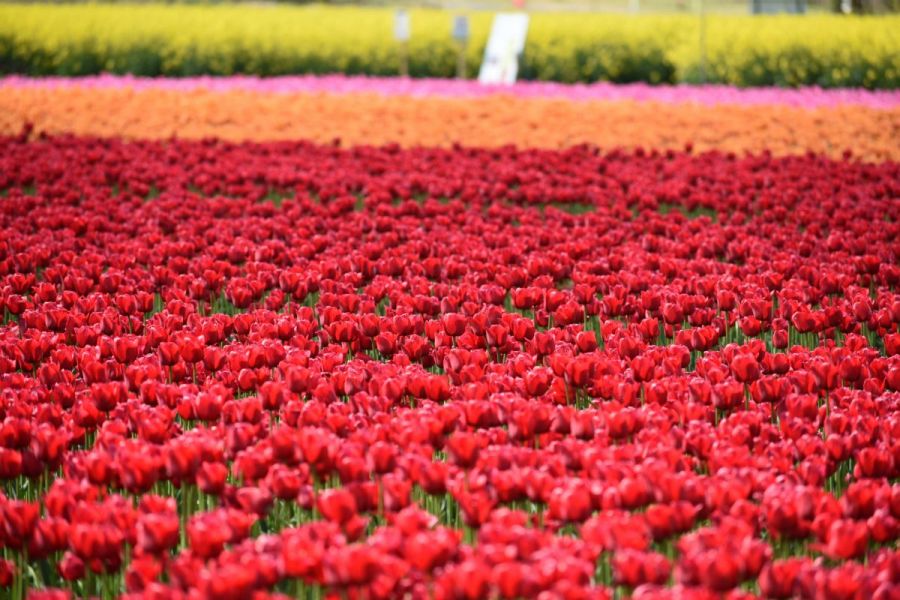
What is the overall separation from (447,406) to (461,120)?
9.45 meters

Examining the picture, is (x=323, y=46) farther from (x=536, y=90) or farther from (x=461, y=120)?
(x=461, y=120)

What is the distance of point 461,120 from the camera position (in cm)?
1223

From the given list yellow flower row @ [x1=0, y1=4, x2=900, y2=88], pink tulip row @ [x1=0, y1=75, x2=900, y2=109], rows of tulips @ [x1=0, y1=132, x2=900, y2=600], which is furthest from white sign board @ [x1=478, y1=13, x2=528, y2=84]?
rows of tulips @ [x1=0, y1=132, x2=900, y2=600]

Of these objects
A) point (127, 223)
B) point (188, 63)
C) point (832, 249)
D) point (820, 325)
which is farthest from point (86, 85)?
point (820, 325)

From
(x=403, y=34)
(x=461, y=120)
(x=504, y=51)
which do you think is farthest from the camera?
(x=504, y=51)

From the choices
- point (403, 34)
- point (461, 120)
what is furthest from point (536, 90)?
point (461, 120)

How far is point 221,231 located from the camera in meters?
5.97

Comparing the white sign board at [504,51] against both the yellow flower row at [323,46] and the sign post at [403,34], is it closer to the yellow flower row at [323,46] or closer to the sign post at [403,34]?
the sign post at [403,34]

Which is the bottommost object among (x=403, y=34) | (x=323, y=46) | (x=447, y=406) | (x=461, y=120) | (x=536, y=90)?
(x=323, y=46)

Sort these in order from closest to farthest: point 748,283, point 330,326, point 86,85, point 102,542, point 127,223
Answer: point 102,542
point 330,326
point 748,283
point 127,223
point 86,85

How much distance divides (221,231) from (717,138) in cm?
622

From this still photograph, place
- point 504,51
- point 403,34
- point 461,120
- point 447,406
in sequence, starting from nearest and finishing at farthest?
point 447,406
point 461,120
point 403,34
point 504,51

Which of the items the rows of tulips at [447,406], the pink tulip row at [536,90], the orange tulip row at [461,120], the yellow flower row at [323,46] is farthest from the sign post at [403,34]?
the rows of tulips at [447,406]

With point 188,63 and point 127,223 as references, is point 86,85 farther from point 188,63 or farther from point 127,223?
point 127,223
